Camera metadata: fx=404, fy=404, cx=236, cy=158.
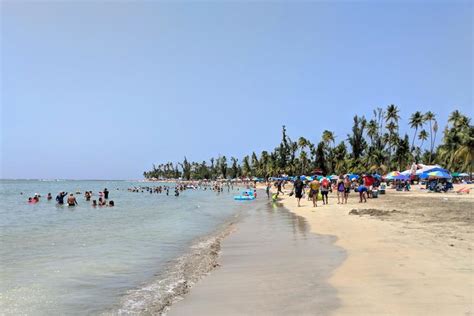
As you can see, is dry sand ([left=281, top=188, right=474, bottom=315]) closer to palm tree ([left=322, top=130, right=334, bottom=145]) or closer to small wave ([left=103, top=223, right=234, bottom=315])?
small wave ([left=103, top=223, right=234, bottom=315])

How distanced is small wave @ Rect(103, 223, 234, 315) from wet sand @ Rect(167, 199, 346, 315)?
0.73 feet

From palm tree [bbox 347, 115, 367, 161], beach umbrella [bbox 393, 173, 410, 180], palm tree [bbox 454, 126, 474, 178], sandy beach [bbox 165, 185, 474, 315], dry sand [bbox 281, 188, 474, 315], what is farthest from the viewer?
palm tree [bbox 347, 115, 367, 161]

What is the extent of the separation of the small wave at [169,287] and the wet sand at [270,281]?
0.22 meters

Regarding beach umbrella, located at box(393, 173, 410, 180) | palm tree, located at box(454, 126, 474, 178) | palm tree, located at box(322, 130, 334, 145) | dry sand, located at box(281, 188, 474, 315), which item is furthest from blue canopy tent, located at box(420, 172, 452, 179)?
palm tree, located at box(322, 130, 334, 145)

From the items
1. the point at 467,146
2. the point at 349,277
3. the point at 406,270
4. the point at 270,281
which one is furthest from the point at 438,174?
the point at 270,281

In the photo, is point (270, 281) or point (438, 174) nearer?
point (270, 281)

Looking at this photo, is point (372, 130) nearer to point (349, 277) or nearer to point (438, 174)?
point (438, 174)

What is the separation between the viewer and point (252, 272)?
7.85m

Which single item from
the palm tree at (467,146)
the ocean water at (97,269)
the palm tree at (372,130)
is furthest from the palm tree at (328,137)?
the ocean water at (97,269)

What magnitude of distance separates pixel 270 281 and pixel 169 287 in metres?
1.98

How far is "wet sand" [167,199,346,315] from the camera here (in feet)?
18.1

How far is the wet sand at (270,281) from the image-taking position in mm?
5504

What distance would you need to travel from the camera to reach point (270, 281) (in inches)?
274

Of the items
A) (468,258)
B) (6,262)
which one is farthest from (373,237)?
→ (6,262)
